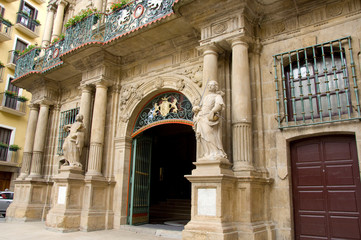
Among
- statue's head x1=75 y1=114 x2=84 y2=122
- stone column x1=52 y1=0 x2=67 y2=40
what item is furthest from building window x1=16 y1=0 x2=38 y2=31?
statue's head x1=75 y1=114 x2=84 y2=122

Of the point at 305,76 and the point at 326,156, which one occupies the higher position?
the point at 305,76

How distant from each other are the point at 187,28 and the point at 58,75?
637 cm

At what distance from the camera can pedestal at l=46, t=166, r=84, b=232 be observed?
8.85m

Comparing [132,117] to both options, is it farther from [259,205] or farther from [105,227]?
[259,205]

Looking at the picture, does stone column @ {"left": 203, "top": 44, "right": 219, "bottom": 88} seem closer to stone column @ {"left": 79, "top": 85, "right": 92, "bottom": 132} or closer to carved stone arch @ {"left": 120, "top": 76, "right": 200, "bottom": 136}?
carved stone arch @ {"left": 120, "top": 76, "right": 200, "bottom": 136}

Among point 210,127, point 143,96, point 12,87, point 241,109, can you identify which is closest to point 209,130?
point 210,127

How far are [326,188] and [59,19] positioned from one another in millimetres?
14077

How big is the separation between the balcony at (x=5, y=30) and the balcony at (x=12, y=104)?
11.6 feet

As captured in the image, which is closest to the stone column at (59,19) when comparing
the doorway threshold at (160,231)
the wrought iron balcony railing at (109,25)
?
the wrought iron balcony railing at (109,25)

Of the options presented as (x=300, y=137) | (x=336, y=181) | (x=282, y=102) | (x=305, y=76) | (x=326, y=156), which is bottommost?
(x=336, y=181)

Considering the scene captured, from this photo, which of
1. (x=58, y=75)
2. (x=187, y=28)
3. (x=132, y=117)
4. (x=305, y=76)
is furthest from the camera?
(x=58, y=75)

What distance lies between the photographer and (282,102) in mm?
7207

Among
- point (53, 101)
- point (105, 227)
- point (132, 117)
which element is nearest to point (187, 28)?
point (132, 117)

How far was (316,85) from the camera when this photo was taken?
6902 millimetres
